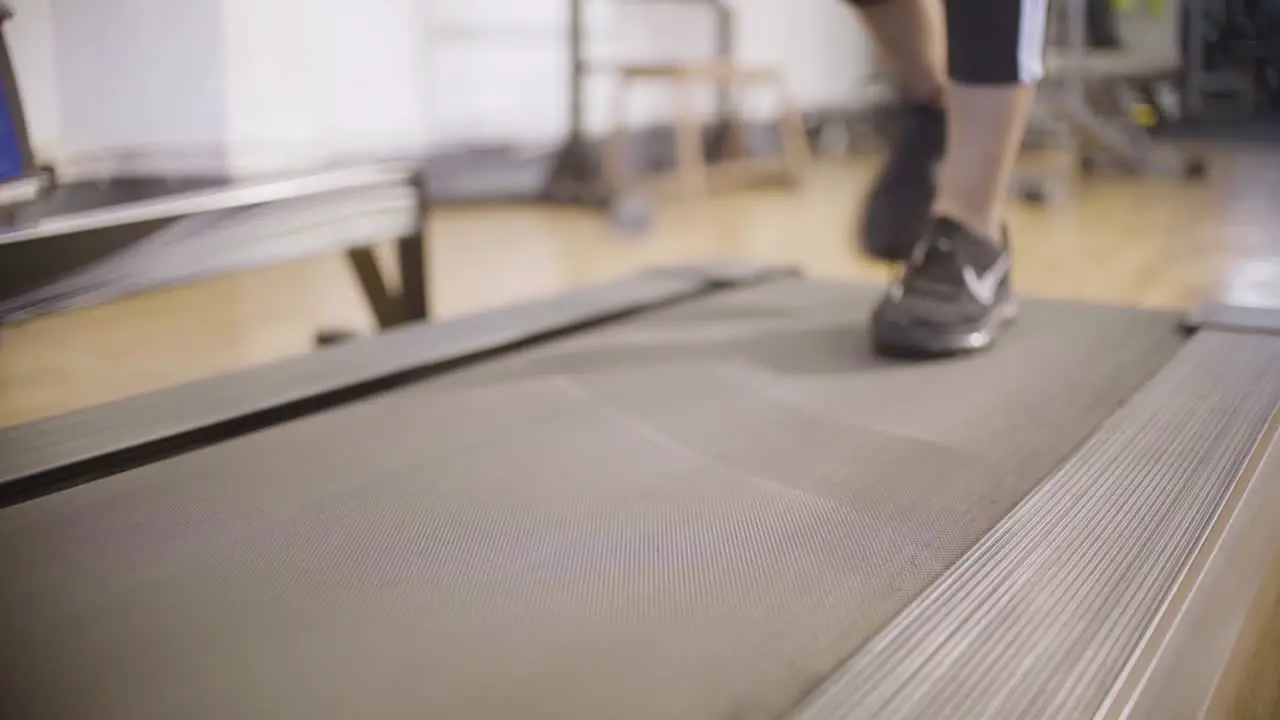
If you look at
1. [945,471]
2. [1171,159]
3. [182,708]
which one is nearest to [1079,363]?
[945,471]

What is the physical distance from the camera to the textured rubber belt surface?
0.54 metres

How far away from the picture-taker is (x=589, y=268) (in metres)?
2.34

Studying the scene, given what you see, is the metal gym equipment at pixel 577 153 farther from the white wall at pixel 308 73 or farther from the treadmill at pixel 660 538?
the treadmill at pixel 660 538

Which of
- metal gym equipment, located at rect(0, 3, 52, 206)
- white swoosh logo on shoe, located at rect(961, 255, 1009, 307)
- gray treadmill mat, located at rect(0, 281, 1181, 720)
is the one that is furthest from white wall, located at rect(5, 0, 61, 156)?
white swoosh logo on shoe, located at rect(961, 255, 1009, 307)

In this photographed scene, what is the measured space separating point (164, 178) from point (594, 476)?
5.43 ft

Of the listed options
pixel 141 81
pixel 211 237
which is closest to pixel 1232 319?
pixel 211 237

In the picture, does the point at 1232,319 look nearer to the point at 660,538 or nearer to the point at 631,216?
the point at 660,538

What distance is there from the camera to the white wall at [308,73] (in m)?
1.99

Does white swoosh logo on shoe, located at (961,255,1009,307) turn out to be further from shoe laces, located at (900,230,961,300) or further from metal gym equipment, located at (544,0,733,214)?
metal gym equipment, located at (544,0,733,214)

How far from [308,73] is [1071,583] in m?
2.46

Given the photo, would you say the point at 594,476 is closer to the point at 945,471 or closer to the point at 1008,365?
the point at 945,471

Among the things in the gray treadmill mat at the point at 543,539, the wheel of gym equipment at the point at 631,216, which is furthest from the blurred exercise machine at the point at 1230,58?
the gray treadmill mat at the point at 543,539

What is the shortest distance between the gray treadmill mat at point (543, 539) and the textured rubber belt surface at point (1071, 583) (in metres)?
0.03

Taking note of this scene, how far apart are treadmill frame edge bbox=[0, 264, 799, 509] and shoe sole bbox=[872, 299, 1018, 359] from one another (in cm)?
36
